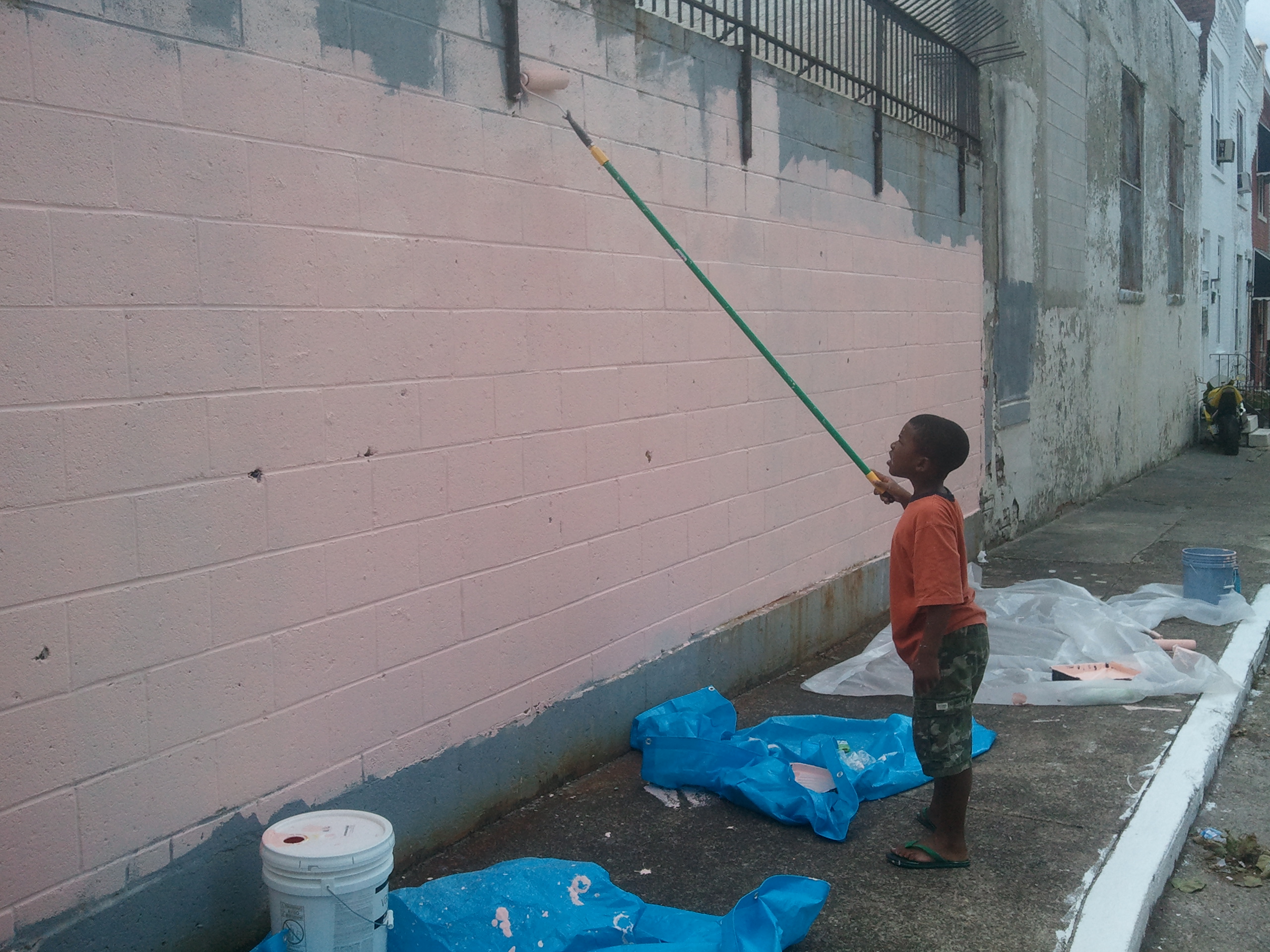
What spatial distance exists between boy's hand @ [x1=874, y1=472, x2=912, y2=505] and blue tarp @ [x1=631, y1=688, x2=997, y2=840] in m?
0.82

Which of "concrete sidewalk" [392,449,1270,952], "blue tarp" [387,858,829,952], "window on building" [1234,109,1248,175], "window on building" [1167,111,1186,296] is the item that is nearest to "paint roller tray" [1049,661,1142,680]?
"concrete sidewalk" [392,449,1270,952]

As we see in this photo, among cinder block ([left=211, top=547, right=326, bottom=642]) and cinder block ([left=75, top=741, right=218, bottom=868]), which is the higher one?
cinder block ([left=211, top=547, right=326, bottom=642])

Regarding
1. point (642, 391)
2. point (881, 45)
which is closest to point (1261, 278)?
point (881, 45)

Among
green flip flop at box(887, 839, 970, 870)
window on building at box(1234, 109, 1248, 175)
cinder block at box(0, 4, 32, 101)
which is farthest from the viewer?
window on building at box(1234, 109, 1248, 175)

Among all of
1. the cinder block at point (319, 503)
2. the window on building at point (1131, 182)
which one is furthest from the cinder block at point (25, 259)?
the window on building at point (1131, 182)

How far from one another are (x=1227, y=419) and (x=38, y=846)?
18329 mm

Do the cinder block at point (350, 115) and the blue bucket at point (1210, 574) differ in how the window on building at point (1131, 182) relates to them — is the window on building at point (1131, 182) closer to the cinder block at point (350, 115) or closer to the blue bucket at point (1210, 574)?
the blue bucket at point (1210, 574)

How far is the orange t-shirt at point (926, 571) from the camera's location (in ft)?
11.9

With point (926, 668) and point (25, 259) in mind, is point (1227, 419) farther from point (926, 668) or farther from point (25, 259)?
point (25, 259)

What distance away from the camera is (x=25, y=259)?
264 centimetres

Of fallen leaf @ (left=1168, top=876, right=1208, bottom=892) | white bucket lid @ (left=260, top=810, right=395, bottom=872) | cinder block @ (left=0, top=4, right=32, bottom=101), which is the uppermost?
cinder block @ (left=0, top=4, right=32, bottom=101)

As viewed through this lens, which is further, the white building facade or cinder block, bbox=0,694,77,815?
the white building facade

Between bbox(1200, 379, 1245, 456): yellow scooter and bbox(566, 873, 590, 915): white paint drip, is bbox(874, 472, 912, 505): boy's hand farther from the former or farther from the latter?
bbox(1200, 379, 1245, 456): yellow scooter

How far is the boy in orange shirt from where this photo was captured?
12.0ft
